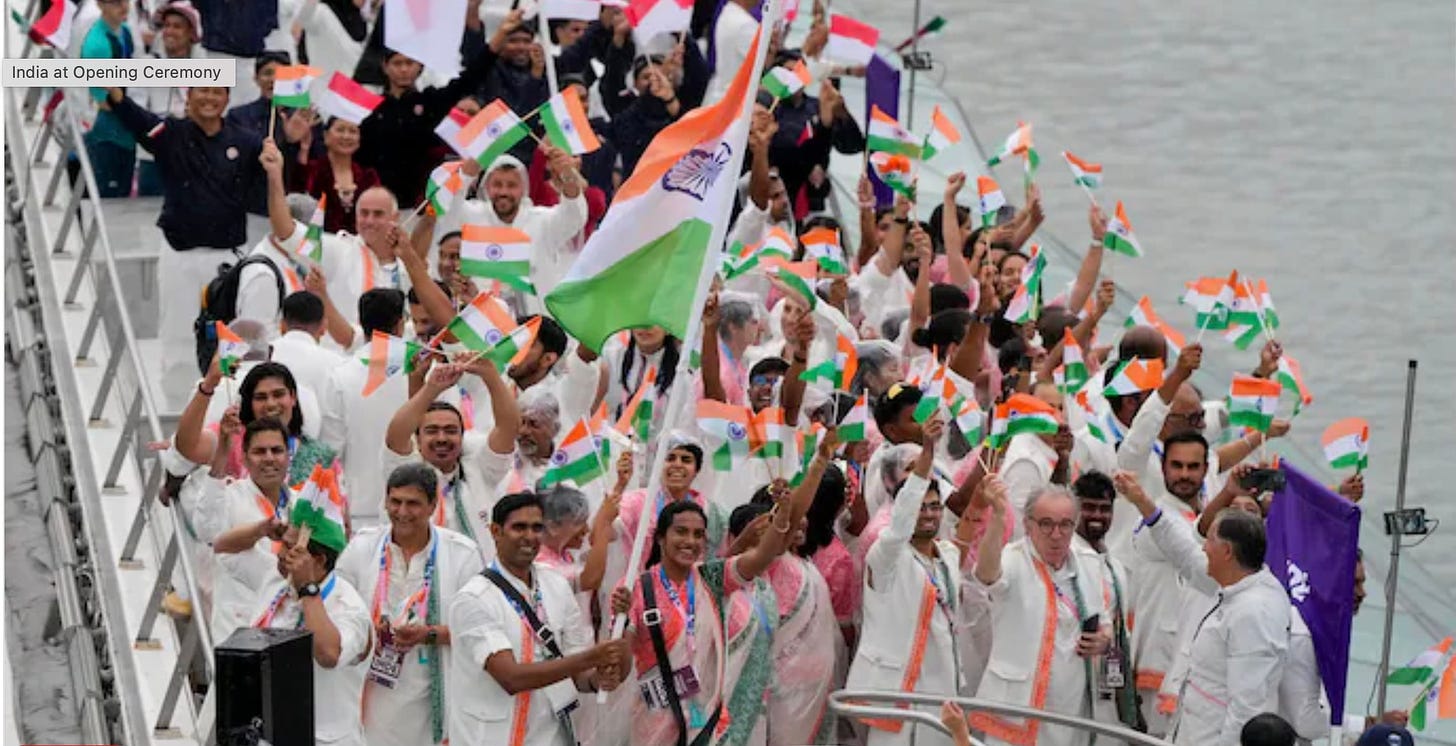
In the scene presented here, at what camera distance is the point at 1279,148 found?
69.1 ft

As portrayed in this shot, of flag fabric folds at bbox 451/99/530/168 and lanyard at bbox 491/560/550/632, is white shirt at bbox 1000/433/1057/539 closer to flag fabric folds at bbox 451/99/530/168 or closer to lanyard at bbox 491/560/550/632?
lanyard at bbox 491/560/550/632

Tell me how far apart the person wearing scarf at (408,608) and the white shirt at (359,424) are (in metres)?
1.22

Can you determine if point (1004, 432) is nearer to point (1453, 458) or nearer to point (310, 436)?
point (310, 436)

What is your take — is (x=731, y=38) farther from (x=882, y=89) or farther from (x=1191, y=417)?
(x=1191, y=417)

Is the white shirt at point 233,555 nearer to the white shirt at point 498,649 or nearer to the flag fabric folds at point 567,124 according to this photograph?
the white shirt at point 498,649

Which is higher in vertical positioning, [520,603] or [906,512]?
[906,512]

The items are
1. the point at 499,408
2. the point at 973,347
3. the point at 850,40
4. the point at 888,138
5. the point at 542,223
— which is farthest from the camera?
the point at 850,40

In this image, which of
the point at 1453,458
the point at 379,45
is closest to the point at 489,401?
the point at 379,45

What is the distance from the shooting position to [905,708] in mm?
10625

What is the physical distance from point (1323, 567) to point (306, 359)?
3.66 metres

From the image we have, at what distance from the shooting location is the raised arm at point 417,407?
10703mm

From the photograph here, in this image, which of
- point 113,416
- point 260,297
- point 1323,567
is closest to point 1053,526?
point 1323,567

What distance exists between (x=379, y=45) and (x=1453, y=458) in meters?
6.48

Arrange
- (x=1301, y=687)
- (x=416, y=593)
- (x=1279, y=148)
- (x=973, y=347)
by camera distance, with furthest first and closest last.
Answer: (x=1279, y=148)
(x=973, y=347)
(x=1301, y=687)
(x=416, y=593)
